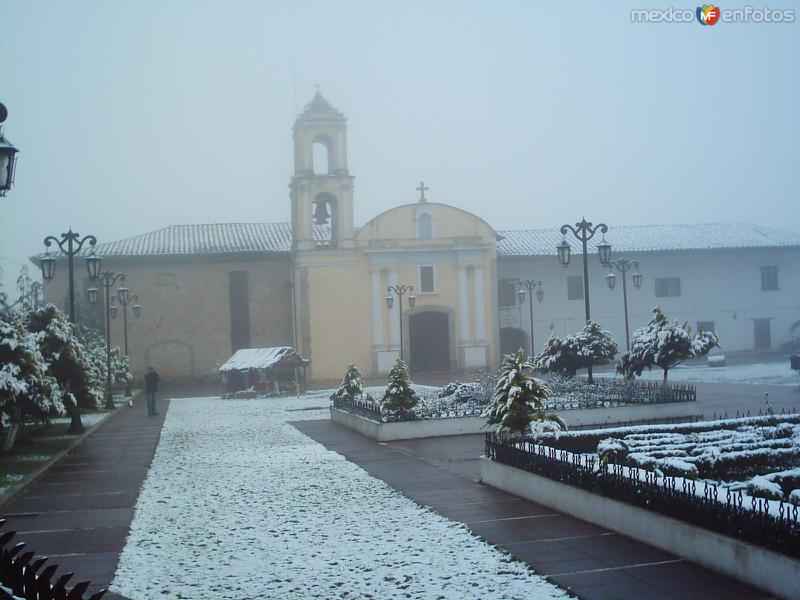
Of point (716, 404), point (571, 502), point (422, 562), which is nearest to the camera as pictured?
point (422, 562)

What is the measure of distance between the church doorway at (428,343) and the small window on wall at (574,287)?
735 cm

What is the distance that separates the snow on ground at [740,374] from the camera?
90.7 ft

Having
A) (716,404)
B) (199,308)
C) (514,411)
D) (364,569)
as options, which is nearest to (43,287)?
(199,308)

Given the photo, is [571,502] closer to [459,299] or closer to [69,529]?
[69,529]

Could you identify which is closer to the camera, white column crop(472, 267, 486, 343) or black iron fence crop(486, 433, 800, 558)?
black iron fence crop(486, 433, 800, 558)

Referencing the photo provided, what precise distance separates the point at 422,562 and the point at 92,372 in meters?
15.0

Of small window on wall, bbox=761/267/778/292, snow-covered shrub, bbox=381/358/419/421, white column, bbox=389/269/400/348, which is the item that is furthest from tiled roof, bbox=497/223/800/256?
snow-covered shrub, bbox=381/358/419/421

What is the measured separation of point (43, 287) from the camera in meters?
42.7

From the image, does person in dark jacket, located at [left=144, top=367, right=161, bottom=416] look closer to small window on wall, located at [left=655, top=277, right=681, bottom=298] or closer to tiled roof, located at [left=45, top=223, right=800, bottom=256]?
tiled roof, located at [left=45, top=223, right=800, bottom=256]

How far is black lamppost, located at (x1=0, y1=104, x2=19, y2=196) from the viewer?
636 cm

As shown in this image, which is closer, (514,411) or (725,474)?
(725,474)

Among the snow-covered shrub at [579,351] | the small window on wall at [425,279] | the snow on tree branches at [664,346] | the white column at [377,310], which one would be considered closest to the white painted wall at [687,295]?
the small window on wall at [425,279]

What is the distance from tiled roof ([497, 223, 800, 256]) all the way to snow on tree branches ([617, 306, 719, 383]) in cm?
2270

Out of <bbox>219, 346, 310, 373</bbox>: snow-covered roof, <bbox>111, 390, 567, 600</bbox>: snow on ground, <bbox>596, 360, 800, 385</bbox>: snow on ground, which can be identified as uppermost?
<bbox>219, 346, 310, 373</bbox>: snow-covered roof
